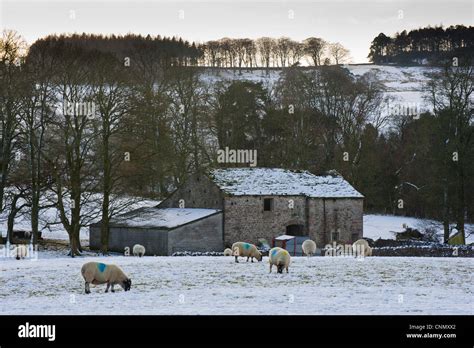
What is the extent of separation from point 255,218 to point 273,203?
1.88m

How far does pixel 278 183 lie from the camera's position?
64000 millimetres

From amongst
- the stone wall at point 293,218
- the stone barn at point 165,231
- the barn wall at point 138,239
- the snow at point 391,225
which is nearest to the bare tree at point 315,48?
the snow at point 391,225

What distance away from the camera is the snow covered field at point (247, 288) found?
75.6 ft

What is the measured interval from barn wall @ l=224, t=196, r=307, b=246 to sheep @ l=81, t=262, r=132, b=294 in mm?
32969

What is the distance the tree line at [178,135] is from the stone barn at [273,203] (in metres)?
4.60

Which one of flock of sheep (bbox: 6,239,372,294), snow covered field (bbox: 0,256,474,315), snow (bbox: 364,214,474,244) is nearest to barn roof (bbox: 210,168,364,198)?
snow (bbox: 364,214,474,244)

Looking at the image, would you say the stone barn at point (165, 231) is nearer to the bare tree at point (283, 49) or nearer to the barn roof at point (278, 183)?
the barn roof at point (278, 183)

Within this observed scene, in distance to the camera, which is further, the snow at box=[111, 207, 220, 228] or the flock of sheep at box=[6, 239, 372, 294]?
the snow at box=[111, 207, 220, 228]

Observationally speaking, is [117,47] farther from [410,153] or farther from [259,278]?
[259,278]

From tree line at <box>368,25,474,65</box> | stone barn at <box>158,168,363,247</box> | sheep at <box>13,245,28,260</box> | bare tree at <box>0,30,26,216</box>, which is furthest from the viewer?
tree line at <box>368,25,474,65</box>

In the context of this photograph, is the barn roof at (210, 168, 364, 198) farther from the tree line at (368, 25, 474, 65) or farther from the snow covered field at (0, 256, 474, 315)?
the tree line at (368, 25, 474, 65)

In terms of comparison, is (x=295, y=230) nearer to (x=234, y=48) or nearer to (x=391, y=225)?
(x=391, y=225)

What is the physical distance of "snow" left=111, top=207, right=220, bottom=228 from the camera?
57781 millimetres
